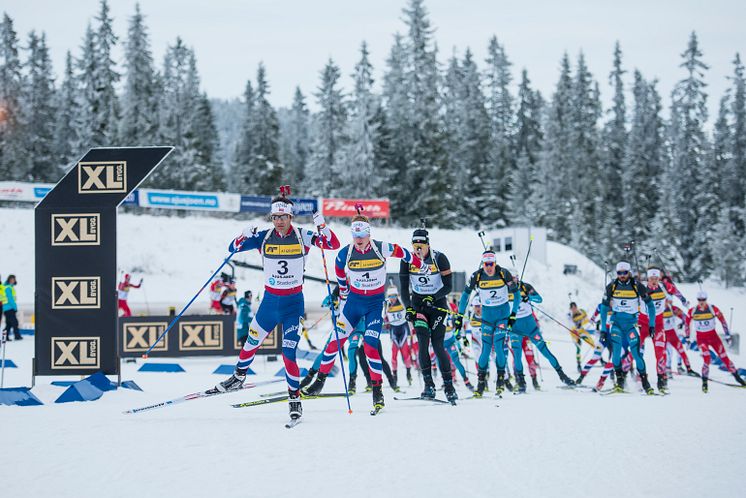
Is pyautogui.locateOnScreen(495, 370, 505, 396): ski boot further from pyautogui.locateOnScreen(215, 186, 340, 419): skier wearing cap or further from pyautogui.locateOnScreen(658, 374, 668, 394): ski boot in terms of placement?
pyautogui.locateOnScreen(215, 186, 340, 419): skier wearing cap

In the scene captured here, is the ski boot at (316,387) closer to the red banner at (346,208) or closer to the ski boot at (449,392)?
the ski boot at (449,392)

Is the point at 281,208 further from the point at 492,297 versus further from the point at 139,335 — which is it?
the point at 139,335

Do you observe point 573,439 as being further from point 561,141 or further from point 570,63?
point 570,63

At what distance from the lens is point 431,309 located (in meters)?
10.6

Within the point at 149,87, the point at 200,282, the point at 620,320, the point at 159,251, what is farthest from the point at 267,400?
the point at 149,87

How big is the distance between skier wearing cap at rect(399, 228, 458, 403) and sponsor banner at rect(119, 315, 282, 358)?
28.2 feet

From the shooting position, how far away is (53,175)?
59.0 m

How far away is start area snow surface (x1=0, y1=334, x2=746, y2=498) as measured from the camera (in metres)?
5.33

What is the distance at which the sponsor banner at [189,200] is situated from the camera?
1560 inches

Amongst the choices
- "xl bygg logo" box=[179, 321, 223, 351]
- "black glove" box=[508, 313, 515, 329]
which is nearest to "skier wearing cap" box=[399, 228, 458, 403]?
"black glove" box=[508, 313, 515, 329]

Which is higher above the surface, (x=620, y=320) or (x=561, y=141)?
(x=561, y=141)

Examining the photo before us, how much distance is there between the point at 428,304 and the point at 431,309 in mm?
95

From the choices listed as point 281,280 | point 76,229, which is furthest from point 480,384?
point 76,229

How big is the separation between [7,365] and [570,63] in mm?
63788
